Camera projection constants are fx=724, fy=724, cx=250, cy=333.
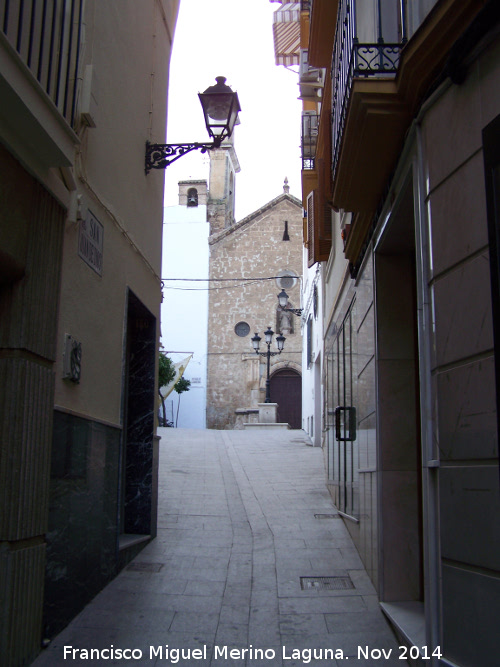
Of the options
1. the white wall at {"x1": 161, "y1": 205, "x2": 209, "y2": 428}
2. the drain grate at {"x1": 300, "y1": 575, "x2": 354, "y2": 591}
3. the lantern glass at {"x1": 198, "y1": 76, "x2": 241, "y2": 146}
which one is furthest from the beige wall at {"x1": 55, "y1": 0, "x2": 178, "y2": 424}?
the white wall at {"x1": 161, "y1": 205, "x2": 209, "y2": 428}

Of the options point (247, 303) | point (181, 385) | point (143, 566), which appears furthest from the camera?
point (247, 303)

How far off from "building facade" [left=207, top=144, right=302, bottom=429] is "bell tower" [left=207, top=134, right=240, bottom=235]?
147 cm

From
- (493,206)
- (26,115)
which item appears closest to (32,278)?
(26,115)

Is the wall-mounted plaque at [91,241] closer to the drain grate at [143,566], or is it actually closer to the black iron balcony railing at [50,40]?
the black iron balcony railing at [50,40]

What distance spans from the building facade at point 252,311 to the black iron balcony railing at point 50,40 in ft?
82.6

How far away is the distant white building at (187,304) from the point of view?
31.9 m

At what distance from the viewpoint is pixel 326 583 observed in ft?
19.6

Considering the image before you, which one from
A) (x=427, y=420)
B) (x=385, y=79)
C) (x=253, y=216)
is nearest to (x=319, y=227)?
(x=385, y=79)

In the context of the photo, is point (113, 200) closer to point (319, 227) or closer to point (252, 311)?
point (319, 227)

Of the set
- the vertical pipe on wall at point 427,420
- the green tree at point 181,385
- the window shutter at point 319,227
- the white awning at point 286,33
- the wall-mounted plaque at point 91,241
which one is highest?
the white awning at point 286,33

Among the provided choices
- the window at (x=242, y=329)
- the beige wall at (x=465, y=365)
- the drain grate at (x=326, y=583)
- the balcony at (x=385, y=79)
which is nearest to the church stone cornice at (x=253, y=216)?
the window at (x=242, y=329)

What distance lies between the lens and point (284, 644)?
4.69 m

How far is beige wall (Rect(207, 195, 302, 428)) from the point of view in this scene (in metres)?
31.6

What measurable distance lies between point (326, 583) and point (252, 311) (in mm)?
26890
